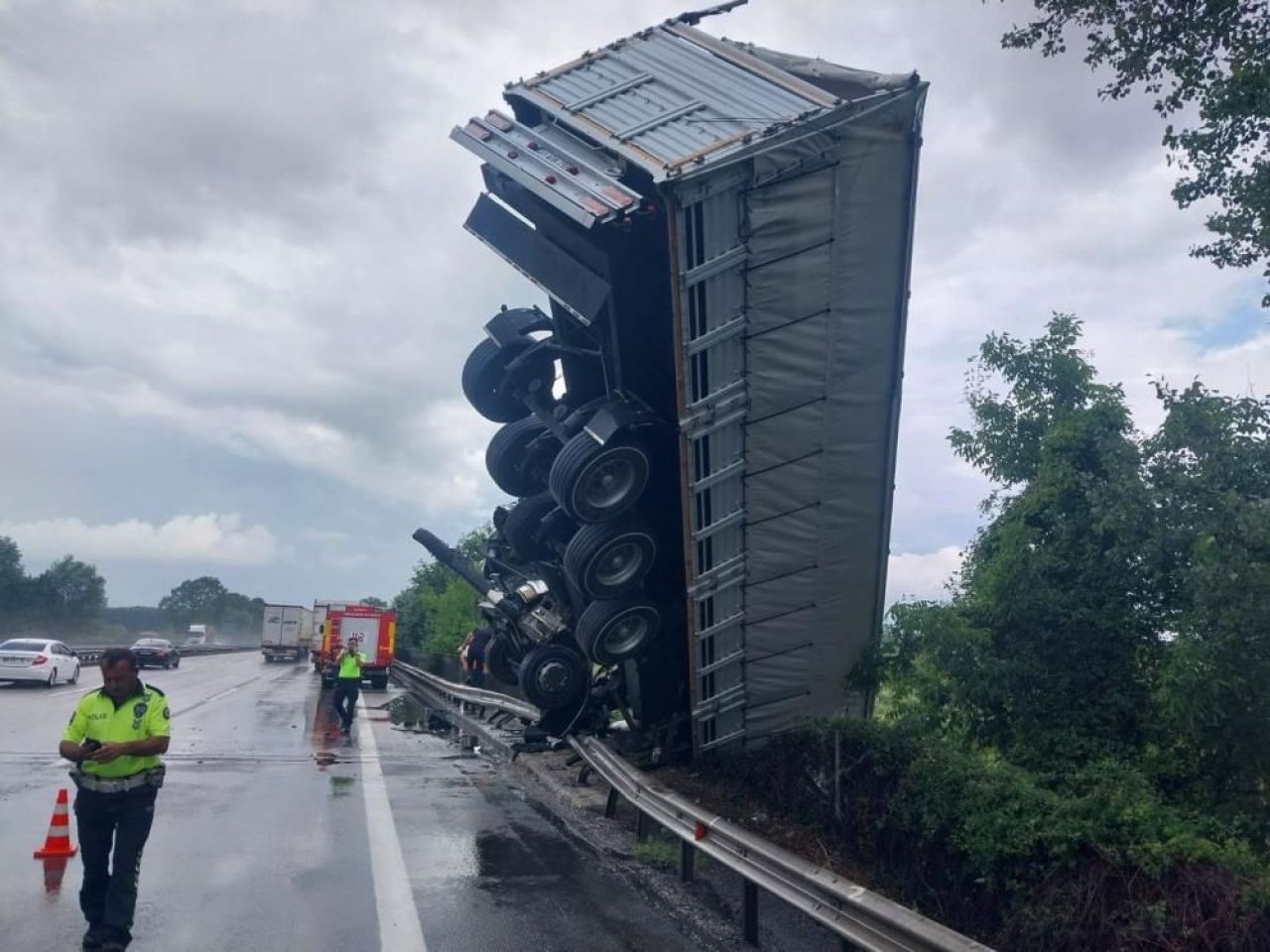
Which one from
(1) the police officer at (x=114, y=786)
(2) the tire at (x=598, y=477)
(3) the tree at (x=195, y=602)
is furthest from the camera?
(3) the tree at (x=195, y=602)

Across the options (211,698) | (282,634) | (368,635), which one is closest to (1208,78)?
(211,698)

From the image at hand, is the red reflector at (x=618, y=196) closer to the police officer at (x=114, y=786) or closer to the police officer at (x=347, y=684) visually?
the police officer at (x=114, y=786)

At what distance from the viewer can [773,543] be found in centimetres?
874

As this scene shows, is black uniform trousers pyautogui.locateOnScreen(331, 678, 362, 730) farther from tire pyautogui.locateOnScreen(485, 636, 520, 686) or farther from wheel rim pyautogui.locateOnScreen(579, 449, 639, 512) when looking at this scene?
wheel rim pyautogui.locateOnScreen(579, 449, 639, 512)

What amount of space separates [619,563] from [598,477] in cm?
94

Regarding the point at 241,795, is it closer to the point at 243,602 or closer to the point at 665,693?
the point at 665,693

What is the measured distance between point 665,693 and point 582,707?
1269 mm

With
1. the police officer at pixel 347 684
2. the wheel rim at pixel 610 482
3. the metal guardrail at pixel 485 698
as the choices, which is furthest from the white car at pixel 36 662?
the wheel rim at pixel 610 482

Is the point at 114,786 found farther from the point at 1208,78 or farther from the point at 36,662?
the point at 36,662

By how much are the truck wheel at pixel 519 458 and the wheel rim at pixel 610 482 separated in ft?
5.19

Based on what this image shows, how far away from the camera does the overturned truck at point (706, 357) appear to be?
24.3 ft

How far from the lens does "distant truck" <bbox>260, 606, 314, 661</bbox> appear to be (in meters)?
63.1

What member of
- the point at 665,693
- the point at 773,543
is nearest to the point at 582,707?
the point at 665,693

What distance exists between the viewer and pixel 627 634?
397 inches
